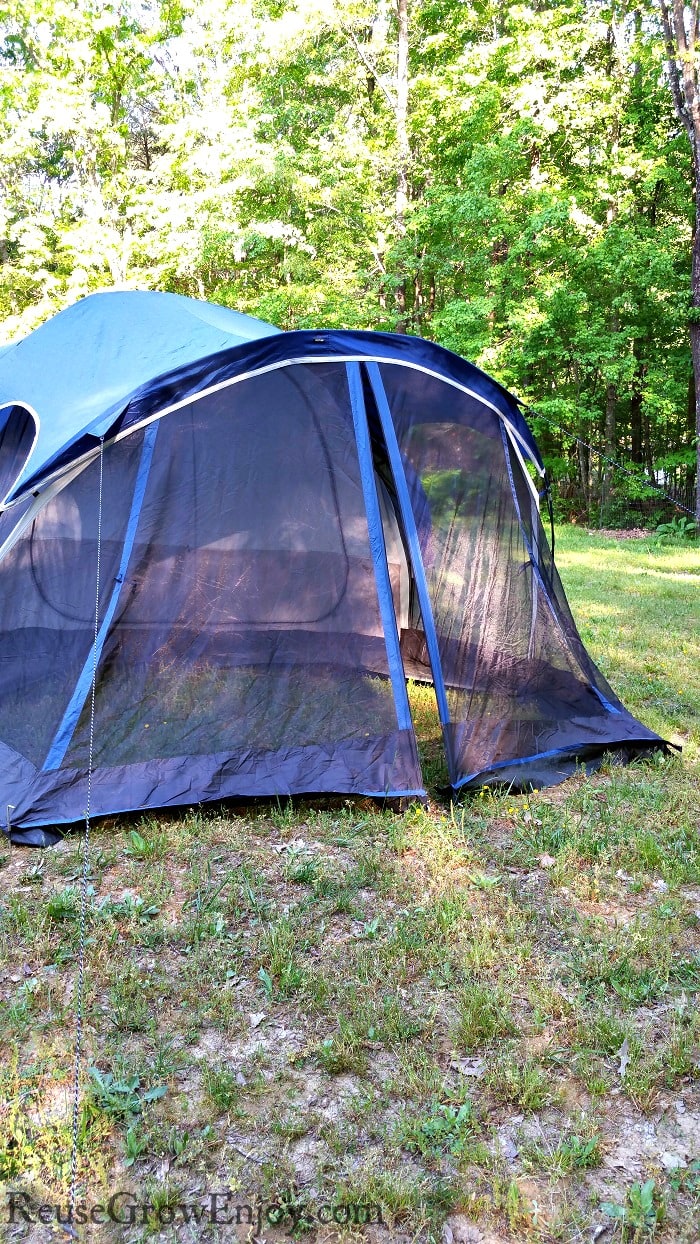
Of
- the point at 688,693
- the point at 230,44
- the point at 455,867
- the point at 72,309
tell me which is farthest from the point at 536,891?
the point at 230,44

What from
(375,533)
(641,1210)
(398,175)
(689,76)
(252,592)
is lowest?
(641,1210)

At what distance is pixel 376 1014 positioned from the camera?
2062 millimetres

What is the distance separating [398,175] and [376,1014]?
13.4 meters

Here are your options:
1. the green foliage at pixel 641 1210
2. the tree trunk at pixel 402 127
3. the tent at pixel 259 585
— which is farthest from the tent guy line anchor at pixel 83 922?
the tree trunk at pixel 402 127

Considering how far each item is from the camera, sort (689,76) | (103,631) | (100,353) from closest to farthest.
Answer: (103,631)
(100,353)
(689,76)

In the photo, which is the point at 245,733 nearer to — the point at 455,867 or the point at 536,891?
the point at 455,867

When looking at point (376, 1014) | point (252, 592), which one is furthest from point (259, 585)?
point (376, 1014)

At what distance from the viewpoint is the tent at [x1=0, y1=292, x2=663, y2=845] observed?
3.13 meters

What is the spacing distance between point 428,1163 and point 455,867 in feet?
3.92

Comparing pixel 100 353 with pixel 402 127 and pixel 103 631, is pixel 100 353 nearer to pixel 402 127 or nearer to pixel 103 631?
pixel 103 631

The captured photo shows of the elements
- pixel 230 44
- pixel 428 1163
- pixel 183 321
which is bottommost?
pixel 428 1163

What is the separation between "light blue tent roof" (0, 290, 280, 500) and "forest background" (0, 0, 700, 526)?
8.98 m

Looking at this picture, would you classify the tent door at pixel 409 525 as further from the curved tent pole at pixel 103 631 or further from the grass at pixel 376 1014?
the curved tent pole at pixel 103 631

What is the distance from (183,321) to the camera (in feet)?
12.8
